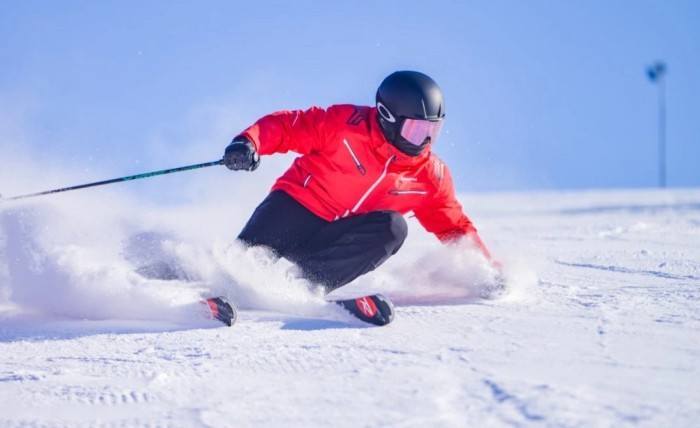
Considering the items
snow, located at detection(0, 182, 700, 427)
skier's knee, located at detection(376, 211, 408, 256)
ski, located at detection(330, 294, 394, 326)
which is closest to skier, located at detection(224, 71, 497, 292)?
skier's knee, located at detection(376, 211, 408, 256)

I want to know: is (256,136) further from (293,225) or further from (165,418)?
(165,418)

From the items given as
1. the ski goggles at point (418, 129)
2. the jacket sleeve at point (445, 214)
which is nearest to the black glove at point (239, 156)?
the ski goggles at point (418, 129)

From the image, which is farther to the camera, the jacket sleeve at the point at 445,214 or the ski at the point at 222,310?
the jacket sleeve at the point at 445,214

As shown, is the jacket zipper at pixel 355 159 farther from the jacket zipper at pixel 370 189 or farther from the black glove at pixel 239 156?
the black glove at pixel 239 156

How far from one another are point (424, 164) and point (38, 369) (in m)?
2.10

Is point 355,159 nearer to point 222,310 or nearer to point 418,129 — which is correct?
point 418,129

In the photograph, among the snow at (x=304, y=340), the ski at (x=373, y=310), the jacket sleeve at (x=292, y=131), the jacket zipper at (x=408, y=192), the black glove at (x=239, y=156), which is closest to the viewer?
the snow at (x=304, y=340)

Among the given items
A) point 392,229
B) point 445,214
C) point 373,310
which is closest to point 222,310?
point 373,310

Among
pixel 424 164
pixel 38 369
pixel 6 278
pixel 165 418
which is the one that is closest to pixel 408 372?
pixel 165 418

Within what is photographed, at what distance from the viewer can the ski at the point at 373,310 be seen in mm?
2721

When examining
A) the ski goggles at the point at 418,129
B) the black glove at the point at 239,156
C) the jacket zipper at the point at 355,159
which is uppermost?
the ski goggles at the point at 418,129

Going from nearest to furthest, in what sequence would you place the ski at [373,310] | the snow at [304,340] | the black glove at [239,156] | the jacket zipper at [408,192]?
the snow at [304,340] → the ski at [373,310] → the black glove at [239,156] → the jacket zipper at [408,192]

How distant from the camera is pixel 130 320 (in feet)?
9.81

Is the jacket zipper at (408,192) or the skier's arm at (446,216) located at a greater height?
the jacket zipper at (408,192)
